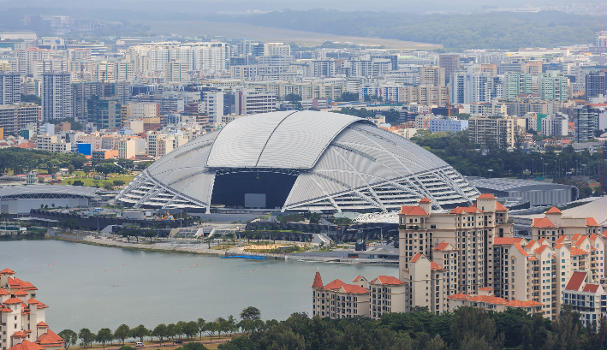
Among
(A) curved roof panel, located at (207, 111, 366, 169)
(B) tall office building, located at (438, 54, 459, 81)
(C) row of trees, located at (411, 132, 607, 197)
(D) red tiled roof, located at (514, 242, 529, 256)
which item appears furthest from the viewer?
(B) tall office building, located at (438, 54, 459, 81)

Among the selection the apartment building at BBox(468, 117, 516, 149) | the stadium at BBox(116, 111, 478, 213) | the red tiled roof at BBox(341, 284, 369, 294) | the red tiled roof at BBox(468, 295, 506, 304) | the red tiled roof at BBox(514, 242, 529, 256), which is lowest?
the red tiled roof at BBox(468, 295, 506, 304)

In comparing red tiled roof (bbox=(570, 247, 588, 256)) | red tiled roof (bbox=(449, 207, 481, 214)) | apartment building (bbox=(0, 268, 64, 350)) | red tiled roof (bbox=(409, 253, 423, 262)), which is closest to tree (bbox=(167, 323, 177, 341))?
apartment building (bbox=(0, 268, 64, 350))

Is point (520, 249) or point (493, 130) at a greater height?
point (493, 130)

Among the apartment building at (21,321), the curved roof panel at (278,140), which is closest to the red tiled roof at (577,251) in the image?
the apartment building at (21,321)

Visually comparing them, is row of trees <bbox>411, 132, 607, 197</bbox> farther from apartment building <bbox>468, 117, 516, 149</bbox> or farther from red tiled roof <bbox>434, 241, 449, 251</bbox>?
red tiled roof <bbox>434, 241, 449, 251</bbox>

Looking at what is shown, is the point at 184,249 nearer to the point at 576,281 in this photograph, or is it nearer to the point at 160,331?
the point at 160,331

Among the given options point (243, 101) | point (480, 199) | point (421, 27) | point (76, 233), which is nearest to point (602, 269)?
point (480, 199)

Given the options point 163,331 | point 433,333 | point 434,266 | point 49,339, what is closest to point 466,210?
point 434,266
